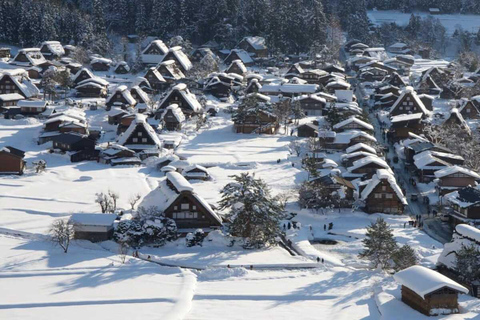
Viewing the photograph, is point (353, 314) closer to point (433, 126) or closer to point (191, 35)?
point (433, 126)

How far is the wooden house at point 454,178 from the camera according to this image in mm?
33812

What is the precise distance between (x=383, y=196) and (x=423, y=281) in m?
11.5

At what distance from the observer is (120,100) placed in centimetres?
4828

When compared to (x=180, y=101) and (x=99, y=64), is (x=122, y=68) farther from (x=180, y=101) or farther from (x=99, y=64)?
(x=180, y=101)

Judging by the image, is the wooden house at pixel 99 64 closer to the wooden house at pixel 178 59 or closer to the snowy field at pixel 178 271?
the wooden house at pixel 178 59

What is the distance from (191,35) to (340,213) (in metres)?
45.7

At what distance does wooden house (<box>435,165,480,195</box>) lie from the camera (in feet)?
111

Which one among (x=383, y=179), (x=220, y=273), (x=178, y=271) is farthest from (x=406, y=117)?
(x=178, y=271)

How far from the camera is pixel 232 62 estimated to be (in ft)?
202

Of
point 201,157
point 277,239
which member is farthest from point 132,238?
point 201,157

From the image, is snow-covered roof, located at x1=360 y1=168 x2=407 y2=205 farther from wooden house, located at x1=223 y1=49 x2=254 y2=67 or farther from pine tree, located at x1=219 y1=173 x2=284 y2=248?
wooden house, located at x1=223 y1=49 x2=254 y2=67

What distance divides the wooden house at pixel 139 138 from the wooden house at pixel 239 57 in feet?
91.5

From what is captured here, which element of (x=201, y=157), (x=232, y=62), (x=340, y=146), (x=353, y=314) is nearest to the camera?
(x=353, y=314)

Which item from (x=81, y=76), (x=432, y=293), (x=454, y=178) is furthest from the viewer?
(x=81, y=76)
